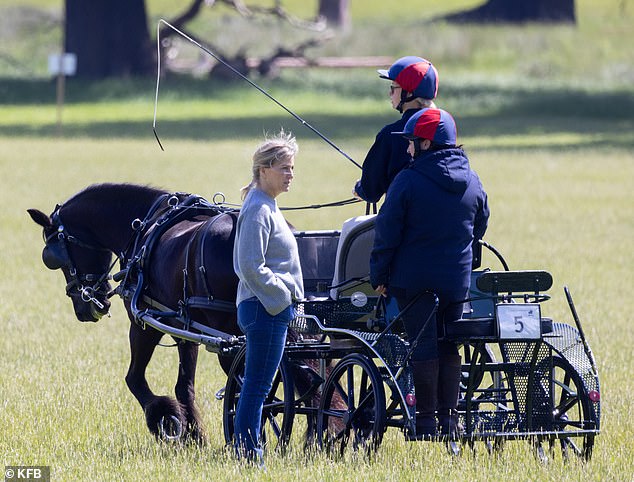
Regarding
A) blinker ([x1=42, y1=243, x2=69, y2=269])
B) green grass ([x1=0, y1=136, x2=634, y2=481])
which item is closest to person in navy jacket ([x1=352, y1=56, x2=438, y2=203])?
green grass ([x1=0, y1=136, x2=634, y2=481])

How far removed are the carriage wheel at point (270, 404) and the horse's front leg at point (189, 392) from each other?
0.41 metres

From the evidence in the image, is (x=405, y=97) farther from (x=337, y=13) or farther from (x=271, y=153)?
(x=337, y=13)

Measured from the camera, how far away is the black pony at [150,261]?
7.58m

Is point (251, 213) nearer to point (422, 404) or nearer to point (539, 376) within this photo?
point (422, 404)

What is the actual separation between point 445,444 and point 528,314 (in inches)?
41.2

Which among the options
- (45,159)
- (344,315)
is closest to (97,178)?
(45,159)

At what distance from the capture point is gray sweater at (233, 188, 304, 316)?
6.52 metres

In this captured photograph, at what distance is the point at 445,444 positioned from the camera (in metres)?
7.12

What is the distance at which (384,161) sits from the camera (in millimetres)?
7070

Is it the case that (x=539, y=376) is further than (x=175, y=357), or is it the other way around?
(x=175, y=357)

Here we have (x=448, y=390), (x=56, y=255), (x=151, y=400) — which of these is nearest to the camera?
(x=448, y=390)

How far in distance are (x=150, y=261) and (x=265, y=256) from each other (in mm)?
1572

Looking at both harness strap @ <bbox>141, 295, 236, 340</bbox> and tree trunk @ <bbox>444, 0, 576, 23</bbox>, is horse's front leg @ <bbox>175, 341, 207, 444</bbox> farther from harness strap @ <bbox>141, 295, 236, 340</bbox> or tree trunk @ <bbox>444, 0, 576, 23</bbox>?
tree trunk @ <bbox>444, 0, 576, 23</bbox>

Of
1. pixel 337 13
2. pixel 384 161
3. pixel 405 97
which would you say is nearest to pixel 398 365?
pixel 384 161
